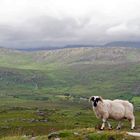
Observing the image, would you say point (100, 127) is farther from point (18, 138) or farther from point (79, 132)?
point (18, 138)

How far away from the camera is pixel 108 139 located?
72.2ft

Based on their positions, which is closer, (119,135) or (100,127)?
(119,135)

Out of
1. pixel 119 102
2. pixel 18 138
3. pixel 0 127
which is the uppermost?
pixel 119 102

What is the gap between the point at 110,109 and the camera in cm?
2898

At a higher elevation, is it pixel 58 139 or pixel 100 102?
pixel 100 102

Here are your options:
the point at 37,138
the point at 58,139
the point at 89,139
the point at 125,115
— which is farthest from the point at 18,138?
the point at 125,115

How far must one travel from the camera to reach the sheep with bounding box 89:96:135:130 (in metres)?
28.6

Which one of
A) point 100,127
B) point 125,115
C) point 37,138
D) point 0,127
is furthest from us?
point 0,127

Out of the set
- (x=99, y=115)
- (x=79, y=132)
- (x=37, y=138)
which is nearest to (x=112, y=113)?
(x=99, y=115)

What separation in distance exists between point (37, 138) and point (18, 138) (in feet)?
4.28

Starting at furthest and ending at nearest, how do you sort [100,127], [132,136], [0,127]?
1. [0,127]
2. [100,127]
3. [132,136]

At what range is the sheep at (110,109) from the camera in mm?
28625

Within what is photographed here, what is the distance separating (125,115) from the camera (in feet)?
96.8

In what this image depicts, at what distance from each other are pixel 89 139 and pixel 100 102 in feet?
21.9
